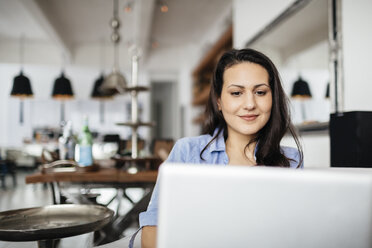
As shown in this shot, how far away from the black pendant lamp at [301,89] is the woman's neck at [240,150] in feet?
5.43

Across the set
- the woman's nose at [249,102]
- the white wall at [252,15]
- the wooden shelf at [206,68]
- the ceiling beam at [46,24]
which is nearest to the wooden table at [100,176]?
the woman's nose at [249,102]

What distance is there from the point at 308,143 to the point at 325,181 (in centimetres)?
263

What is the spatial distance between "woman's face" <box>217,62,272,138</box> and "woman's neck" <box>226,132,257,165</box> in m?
0.08

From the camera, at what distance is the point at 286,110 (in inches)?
53.4

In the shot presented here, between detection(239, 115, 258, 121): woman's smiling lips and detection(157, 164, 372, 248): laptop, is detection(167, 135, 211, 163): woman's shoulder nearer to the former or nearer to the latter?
detection(239, 115, 258, 121): woman's smiling lips

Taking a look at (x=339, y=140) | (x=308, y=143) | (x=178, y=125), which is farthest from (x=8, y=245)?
(x=178, y=125)

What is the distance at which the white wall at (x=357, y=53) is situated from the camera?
6.98 feet

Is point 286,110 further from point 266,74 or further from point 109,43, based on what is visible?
point 109,43

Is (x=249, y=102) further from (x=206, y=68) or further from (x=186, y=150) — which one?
(x=206, y=68)

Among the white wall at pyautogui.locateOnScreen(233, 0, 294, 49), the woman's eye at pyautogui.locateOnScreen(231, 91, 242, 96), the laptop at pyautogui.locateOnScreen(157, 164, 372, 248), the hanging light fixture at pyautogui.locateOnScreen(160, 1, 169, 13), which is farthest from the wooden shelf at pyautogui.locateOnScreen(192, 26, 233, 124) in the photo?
the laptop at pyautogui.locateOnScreen(157, 164, 372, 248)

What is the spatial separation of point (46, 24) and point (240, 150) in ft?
18.5

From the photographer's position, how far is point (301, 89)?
2896 mm

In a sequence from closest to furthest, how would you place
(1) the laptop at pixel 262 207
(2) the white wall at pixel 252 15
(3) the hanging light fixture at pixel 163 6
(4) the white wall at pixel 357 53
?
1. (1) the laptop at pixel 262 207
2. (4) the white wall at pixel 357 53
3. (2) the white wall at pixel 252 15
4. (3) the hanging light fixture at pixel 163 6

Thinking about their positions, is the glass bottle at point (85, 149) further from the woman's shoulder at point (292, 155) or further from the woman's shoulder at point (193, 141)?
the woman's shoulder at point (292, 155)
